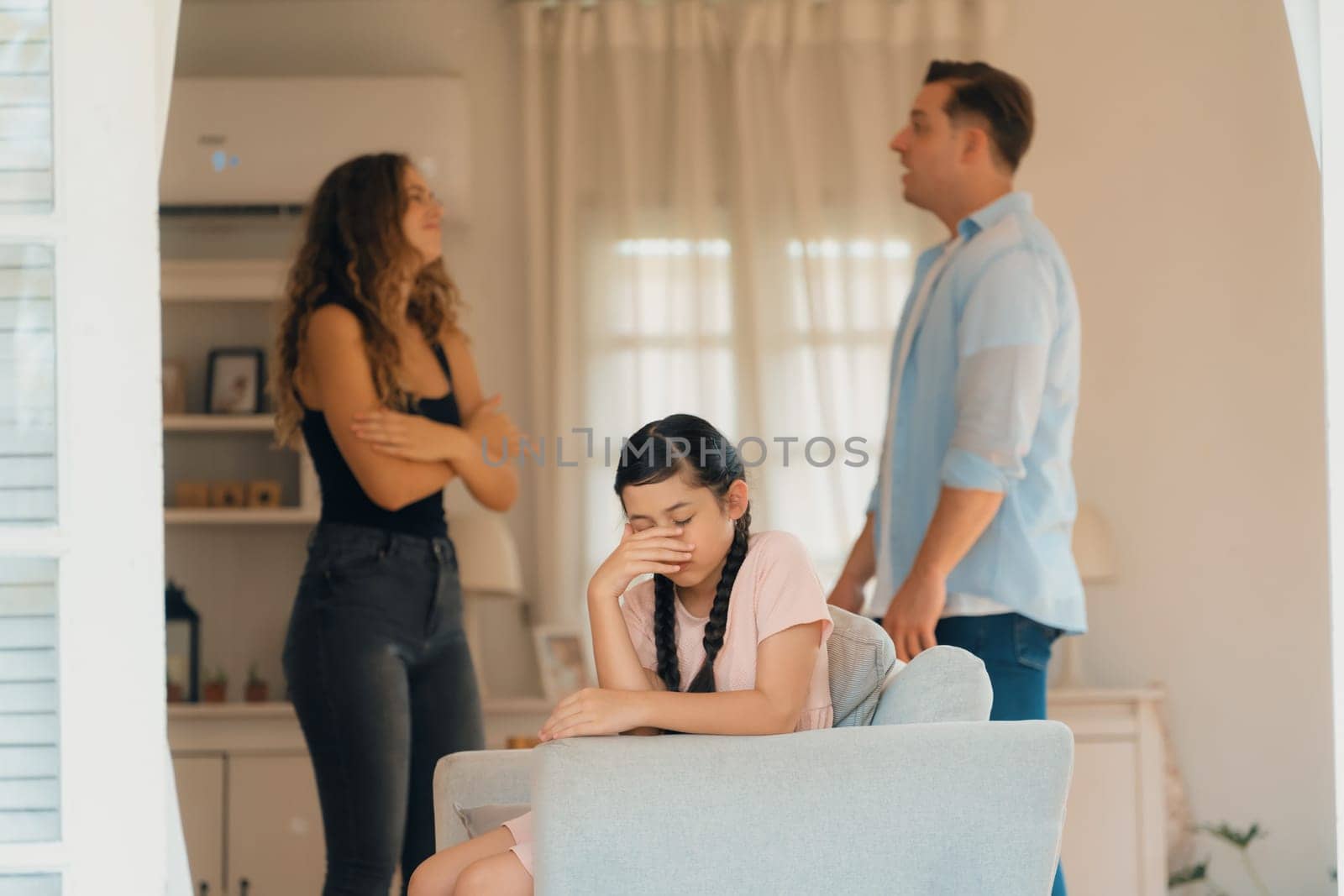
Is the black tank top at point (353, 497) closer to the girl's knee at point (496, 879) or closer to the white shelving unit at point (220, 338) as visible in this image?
the girl's knee at point (496, 879)

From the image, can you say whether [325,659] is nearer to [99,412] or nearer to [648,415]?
[99,412]

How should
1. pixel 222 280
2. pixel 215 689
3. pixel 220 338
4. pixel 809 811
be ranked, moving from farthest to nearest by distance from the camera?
pixel 220 338
pixel 222 280
pixel 215 689
pixel 809 811

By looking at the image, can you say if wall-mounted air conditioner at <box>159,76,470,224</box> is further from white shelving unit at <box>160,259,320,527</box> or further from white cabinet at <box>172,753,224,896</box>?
white cabinet at <box>172,753,224,896</box>

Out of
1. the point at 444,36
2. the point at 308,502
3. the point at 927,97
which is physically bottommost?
the point at 308,502

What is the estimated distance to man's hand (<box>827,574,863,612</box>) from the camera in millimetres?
2842

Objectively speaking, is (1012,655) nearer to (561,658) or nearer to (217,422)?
(561,658)

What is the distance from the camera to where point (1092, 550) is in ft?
12.9

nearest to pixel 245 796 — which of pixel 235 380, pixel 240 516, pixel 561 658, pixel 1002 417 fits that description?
pixel 240 516

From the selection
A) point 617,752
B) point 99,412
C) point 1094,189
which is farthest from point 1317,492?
point 99,412

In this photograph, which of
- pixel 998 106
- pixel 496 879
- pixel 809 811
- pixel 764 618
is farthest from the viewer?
pixel 998 106

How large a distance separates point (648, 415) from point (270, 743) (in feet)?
4.51

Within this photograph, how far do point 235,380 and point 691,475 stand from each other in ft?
8.59

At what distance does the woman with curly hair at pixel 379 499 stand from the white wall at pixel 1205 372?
7.41 feet

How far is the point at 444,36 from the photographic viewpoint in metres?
4.42
